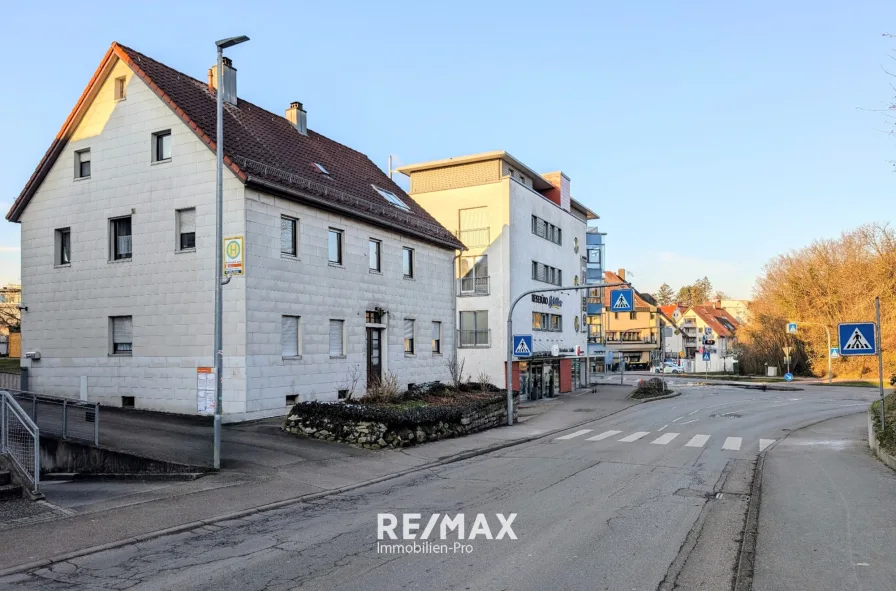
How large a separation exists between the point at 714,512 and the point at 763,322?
65.7 m

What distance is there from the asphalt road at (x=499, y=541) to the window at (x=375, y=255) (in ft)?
34.5

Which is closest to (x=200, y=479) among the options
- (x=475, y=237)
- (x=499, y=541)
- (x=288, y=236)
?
(x=499, y=541)

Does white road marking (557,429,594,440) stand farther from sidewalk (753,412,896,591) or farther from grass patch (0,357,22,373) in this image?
grass patch (0,357,22,373)

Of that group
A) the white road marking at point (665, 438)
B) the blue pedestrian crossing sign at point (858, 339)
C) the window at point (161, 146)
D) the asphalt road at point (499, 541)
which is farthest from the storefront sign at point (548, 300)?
the asphalt road at point (499, 541)

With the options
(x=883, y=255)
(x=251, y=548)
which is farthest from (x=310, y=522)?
(x=883, y=255)

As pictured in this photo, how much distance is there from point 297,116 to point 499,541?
22.7m

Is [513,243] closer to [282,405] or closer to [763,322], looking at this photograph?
[282,405]

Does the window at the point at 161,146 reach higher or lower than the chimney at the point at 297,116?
lower

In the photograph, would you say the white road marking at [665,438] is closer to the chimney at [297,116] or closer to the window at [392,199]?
the window at [392,199]

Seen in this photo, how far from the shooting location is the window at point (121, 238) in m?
21.5

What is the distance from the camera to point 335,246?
23.1 m

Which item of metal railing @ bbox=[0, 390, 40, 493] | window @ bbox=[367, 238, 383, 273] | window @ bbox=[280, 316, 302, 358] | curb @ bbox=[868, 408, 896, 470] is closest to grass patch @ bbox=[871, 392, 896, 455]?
curb @ bbox=[868, 408, 896, 470]

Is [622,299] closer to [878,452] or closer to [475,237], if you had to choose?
[878,452]

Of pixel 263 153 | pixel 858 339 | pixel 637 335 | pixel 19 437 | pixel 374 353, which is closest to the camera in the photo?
pixel 19 437
